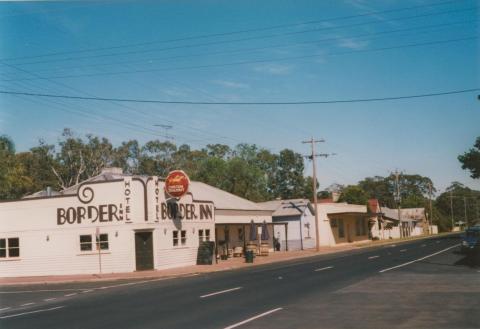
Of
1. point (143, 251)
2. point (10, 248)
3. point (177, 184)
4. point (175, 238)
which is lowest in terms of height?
point (143, 251)

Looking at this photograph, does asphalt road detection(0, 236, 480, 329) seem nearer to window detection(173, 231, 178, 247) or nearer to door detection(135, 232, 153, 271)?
door detection(135, 232, 153, 271)

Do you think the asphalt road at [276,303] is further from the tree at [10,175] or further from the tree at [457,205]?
the tree at [457,205]

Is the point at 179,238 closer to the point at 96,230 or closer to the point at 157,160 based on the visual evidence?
the point at 96,230

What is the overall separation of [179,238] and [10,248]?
34.9 ft

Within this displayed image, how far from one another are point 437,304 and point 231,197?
3550 centimetres

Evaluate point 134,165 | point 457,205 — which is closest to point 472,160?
point 134,165

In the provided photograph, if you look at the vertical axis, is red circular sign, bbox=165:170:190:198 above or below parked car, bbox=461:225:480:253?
above

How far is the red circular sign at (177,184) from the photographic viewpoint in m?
33.9

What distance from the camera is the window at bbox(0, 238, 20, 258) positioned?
34500 millimetres

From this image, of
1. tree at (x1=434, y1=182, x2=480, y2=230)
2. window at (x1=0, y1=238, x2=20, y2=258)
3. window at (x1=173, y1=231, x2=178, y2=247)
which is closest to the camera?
window at (x1=0, y1=238, x2=20, y2=258)

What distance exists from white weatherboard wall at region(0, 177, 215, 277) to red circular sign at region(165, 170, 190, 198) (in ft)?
1.93

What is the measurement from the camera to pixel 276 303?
15.2 meters

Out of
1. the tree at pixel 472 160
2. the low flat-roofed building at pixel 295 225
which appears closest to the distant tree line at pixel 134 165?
the tree at pixel 472 160

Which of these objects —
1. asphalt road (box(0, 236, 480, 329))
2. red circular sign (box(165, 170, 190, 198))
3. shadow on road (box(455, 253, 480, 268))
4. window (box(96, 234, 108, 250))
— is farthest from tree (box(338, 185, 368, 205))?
asphalt road (box(0, 236, 480, 329))
